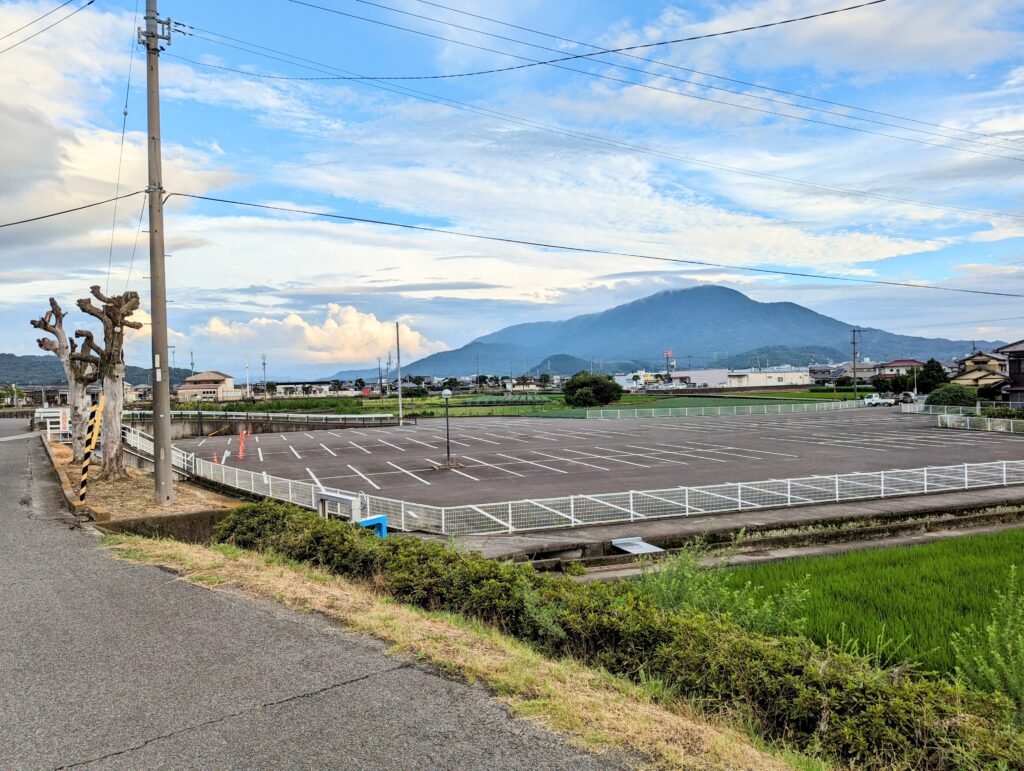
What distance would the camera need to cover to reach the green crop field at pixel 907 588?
776 cm

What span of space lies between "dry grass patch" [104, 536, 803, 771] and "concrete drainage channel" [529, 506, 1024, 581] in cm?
491

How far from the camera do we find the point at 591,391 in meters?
84.3

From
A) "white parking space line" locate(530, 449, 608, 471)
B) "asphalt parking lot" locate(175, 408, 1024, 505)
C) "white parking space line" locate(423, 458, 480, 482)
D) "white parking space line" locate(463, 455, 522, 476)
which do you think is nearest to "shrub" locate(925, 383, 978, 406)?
"asphalt parking lot" locate(175, 408, 1024, 505)

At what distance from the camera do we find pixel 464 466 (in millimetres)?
28219

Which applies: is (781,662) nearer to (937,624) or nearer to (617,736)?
Answer: (617,736)

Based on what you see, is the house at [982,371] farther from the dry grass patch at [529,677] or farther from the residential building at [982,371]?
the dry grass patch at [529,677]

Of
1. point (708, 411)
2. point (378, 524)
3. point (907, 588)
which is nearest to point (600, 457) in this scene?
point (378, 524)

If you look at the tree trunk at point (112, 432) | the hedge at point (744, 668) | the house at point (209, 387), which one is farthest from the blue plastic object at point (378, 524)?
the house at point (209, 387)

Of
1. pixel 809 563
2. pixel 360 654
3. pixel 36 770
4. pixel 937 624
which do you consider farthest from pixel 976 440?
pixel 36 770

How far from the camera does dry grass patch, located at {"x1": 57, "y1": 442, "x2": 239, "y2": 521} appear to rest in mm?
14750

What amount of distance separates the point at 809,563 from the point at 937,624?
3.78m

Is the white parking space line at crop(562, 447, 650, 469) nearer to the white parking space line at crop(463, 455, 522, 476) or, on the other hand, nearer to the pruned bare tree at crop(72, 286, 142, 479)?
the white parking space line at crop(463, 455, 522, 476)

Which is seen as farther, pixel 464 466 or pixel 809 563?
pixel 464 466

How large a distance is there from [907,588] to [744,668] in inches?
243
